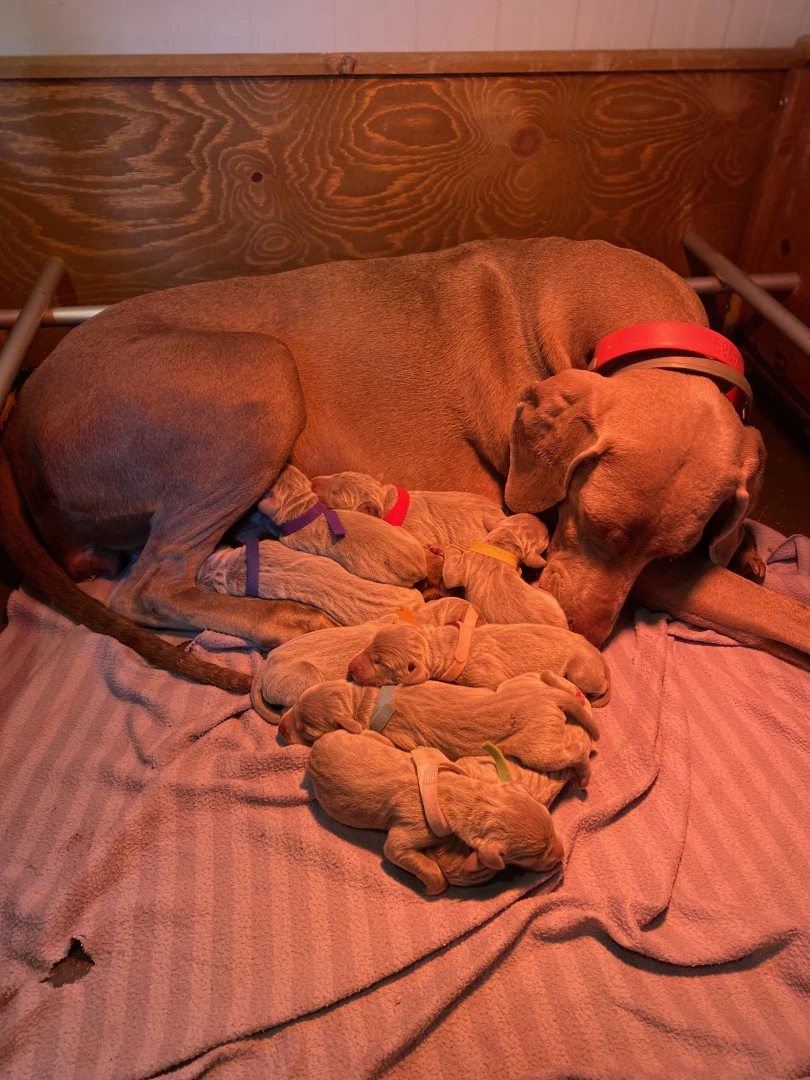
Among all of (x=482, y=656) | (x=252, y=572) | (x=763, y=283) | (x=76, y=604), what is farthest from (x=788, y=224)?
(x=76, y=604)

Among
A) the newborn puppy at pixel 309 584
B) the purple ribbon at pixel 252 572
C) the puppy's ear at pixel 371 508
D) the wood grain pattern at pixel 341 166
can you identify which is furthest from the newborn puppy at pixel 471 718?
the wood grain pattern at pixel 341 166

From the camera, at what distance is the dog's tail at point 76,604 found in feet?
7.00

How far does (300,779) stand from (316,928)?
346 mm

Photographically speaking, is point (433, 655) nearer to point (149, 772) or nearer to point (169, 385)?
point (149, 772)

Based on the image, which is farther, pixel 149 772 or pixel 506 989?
pixel 149 772

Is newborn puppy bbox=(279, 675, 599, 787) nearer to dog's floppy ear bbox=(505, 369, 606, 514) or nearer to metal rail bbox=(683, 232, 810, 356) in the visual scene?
dog's floppy ear bbox=(505, 369, 606, 514)

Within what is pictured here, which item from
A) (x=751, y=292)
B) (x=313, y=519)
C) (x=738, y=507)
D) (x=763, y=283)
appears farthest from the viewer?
(x=763, y=283)

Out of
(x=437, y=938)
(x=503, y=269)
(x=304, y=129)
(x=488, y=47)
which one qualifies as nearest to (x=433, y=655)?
(x=437, y=938)

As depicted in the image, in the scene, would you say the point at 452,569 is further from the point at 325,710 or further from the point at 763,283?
the point at 763,283

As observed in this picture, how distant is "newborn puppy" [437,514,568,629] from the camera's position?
2029 mm

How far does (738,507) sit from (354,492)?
103cm

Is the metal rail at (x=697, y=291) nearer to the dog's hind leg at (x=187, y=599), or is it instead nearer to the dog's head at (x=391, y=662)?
the dog's hind leg at (x=187, y=599)

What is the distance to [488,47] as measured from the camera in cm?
281

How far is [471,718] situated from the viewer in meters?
1.74
